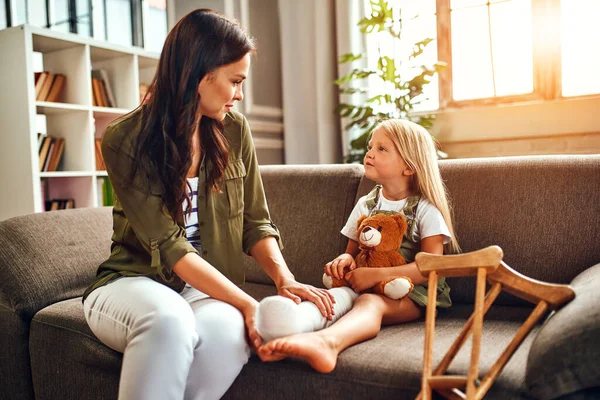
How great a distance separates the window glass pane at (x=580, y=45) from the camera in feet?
9.25

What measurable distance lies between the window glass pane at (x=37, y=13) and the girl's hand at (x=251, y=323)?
9.78 feet

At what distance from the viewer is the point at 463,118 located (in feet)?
9.89

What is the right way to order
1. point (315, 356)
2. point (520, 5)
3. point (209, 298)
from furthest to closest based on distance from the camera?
point (520, 5) → point (209, 298) → point (315, 356)

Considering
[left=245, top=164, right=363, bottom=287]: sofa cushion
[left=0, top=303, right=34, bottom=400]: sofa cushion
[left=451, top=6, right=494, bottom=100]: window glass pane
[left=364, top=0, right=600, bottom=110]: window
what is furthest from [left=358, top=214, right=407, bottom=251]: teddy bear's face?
[left=451, top=6, right=494, bottom=100]: window glass pane

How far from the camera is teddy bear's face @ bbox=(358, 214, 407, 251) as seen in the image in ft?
5.25

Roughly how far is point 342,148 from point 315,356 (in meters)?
2.31

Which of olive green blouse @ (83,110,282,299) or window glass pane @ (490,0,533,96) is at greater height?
window glass pane @ (490,0,533,96)

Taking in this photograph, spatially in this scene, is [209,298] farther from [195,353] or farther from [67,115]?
[67,115]

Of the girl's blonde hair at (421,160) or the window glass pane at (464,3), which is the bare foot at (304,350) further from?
the window glass pane at (464,3)

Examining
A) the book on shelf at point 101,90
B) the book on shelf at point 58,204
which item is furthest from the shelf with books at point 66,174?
the book on shelf at point 101,90

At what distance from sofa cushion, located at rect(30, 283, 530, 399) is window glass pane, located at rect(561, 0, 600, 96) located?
1.66 metres

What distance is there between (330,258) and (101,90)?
214 cm

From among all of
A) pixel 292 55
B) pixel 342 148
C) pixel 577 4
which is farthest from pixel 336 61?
pixel 577 4

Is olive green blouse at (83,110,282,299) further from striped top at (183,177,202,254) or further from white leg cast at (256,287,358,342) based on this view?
white leg cast at (256,287,358,342)
